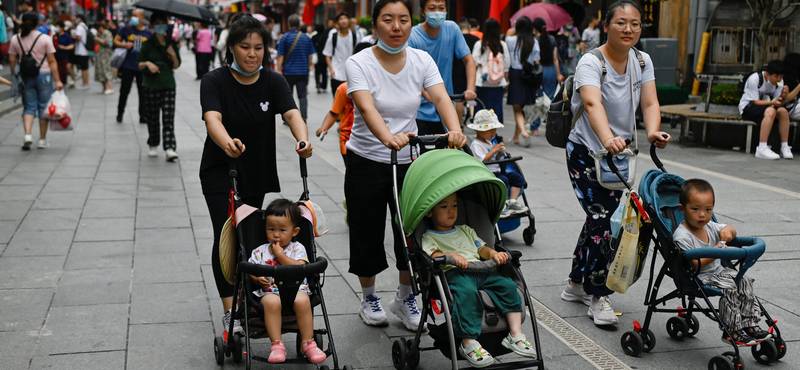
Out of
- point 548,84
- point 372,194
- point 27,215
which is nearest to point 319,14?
point 548,84

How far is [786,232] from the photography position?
258 inches

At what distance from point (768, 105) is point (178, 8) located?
336 inches

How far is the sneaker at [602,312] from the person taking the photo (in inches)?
177

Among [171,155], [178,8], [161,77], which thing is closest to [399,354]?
[171,155]

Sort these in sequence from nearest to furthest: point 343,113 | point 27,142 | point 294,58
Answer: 1. point 343,113
2. point 27,142
3. point 294,58

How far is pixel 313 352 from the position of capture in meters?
3.57

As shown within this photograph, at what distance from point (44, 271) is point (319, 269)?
2.89m

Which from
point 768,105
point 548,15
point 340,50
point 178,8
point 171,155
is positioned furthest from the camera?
point 548,15

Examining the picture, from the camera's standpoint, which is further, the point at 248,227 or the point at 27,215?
the point at 27,215

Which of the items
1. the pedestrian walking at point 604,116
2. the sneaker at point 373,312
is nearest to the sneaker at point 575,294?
the pedestrian walking at point 604,116

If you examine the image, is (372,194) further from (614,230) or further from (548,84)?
(548,84)

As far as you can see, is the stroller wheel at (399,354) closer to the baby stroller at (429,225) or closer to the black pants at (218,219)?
the baby stroller at (429,225)

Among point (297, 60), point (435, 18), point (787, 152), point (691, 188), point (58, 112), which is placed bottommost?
point (787, 152)

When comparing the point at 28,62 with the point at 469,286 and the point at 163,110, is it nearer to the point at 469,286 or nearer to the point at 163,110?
the point at 163,110
